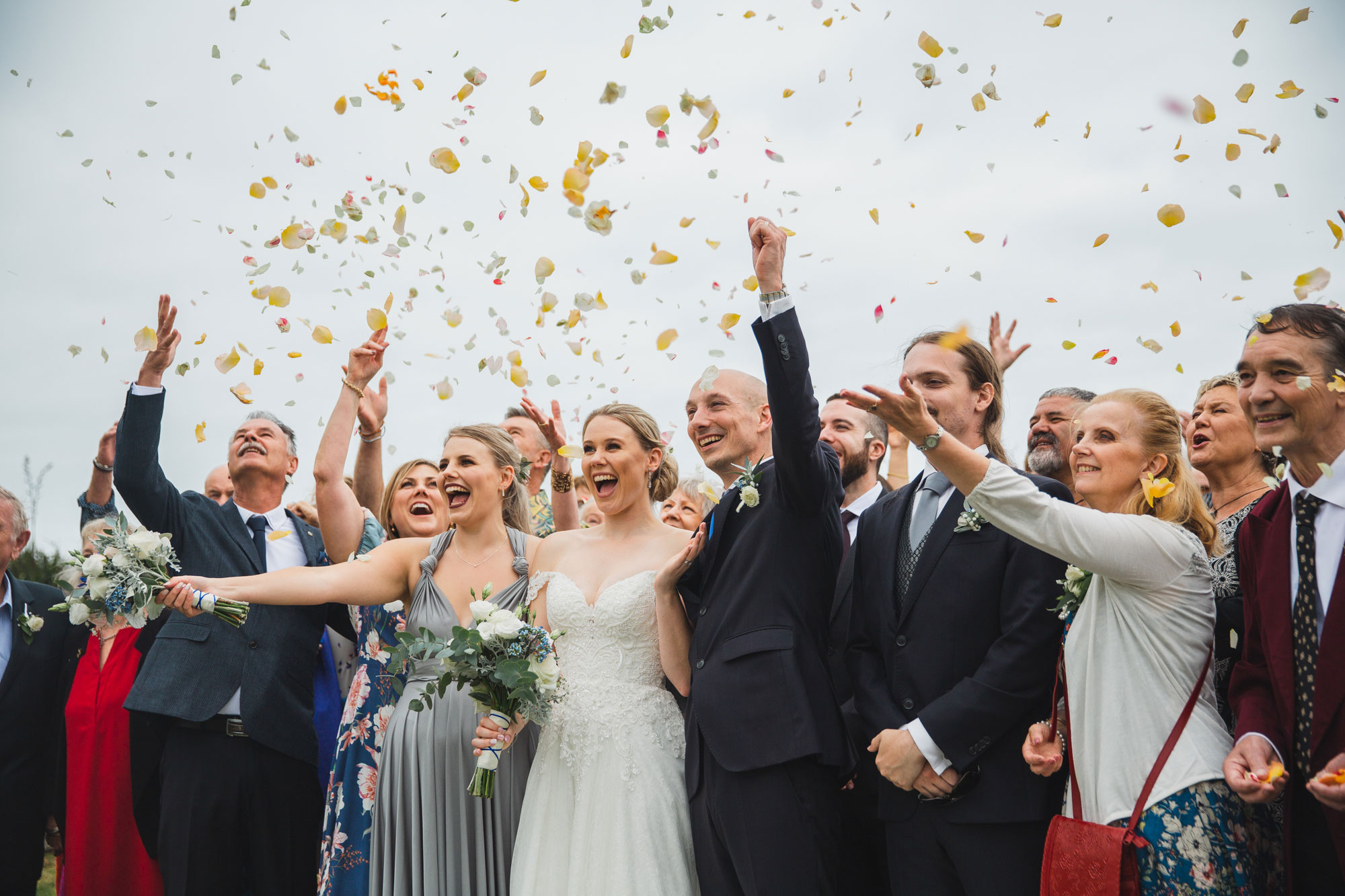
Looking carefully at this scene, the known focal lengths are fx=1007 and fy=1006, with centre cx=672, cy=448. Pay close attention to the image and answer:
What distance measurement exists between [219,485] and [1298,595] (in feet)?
24.3

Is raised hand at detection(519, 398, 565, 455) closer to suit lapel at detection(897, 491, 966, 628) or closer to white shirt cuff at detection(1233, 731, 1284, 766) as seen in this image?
suit lapel at detection(897, 491, 966, 628)

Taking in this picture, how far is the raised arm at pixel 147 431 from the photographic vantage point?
17.6ft

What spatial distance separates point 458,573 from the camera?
540cm

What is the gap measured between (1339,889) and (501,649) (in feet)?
10.3

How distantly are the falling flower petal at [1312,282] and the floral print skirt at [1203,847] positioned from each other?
2012mm

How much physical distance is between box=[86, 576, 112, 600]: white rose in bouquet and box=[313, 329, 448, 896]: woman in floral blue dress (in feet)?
3.97

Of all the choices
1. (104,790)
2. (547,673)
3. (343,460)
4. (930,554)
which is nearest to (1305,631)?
(930,554)

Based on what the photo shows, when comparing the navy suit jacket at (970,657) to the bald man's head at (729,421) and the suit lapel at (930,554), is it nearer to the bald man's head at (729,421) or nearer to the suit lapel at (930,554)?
the suit lapel at (930,554)

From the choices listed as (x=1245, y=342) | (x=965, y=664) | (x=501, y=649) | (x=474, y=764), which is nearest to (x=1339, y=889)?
(x=965, y=664)

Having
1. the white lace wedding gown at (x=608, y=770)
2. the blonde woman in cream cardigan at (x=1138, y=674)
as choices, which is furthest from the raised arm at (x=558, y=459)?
the blonde woman in cream cardigan at (x=1138, y=674)

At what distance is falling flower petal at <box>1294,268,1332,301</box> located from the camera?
13.1 ft

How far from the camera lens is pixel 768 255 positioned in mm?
3975

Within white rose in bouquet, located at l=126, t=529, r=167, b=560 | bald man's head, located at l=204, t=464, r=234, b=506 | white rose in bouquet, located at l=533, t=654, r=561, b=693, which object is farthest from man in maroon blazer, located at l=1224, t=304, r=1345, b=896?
bald man's head, located at l=204, t=464, r=234, b=506

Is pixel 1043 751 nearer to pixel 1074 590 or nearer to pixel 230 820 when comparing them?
pixel 1074 590
